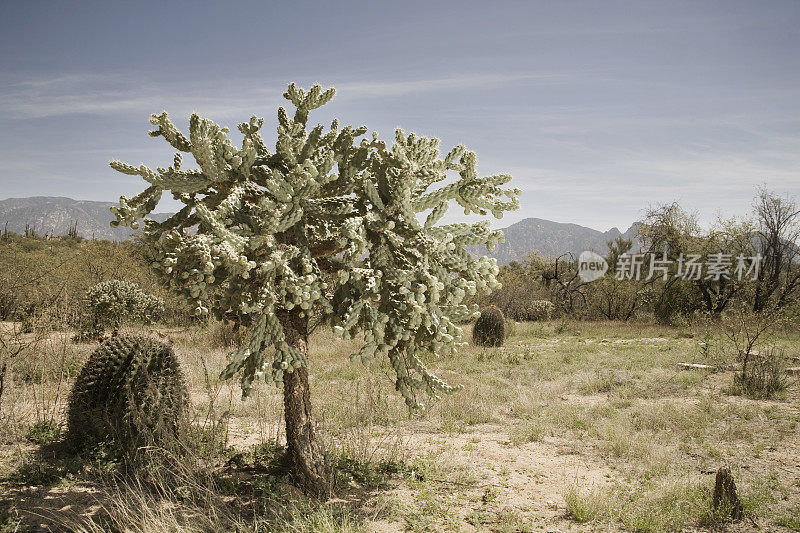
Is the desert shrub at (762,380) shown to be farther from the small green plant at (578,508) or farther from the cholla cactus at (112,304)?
the cholla cactus at (112,304)

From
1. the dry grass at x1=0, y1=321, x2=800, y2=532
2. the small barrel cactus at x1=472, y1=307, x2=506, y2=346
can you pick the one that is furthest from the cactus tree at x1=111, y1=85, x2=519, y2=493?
the small barrel cactus at x1=472, y1=307, x2=506, y2=346

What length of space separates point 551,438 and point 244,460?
4218mm

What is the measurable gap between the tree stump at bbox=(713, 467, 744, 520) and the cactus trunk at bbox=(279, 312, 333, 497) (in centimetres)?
360

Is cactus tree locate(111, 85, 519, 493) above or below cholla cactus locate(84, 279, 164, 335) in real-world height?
above

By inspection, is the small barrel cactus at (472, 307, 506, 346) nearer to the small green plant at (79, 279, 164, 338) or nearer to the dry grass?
the dry grass

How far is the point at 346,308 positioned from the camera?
401 centimetres

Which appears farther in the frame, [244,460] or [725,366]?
[725,366]

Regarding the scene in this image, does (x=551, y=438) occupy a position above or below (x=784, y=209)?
below

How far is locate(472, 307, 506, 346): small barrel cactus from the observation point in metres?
15.3

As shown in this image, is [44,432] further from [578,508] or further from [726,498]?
[726,498]

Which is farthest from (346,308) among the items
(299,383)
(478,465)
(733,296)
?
(733,296)

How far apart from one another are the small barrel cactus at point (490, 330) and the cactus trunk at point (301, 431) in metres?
11.2

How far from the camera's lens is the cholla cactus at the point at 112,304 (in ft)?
41.3

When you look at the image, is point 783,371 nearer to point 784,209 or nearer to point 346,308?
point 346,308
